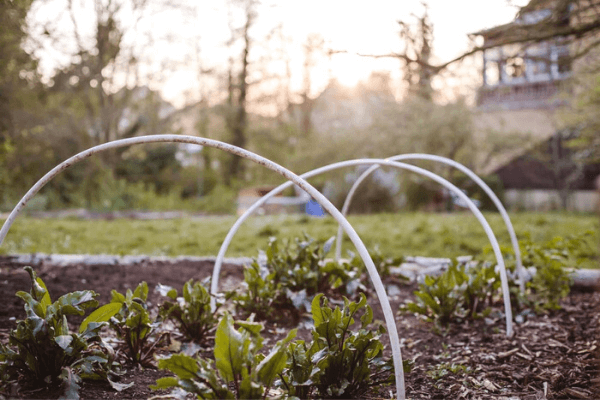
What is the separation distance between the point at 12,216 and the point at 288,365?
4.32 ft

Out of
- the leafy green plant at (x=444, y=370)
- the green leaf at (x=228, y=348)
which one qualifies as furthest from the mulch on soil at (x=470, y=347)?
the green leaf at (x=228, y=348)

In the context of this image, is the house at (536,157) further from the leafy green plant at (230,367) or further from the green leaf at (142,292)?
the leafy green plant at (230,367)

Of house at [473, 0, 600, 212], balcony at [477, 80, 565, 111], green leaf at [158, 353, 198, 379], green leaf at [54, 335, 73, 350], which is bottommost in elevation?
green leaf at [158, 353, 198, 379]

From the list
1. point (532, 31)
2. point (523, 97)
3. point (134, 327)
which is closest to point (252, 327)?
point (134, 327)

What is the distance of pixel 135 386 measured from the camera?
88.4 inches

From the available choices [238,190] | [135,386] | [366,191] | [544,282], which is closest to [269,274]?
[135,386]

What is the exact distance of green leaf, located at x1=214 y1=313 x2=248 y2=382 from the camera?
5.36 ft

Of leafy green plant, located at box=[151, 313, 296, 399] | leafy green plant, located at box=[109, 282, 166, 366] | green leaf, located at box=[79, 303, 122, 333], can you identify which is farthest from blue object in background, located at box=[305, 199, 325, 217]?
leafy green plant, located at box=[151, 313, 296, 399]

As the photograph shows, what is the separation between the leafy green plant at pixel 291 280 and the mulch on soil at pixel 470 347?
0.18 m

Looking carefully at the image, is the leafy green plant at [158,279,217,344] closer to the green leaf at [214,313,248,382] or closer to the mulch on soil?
the mulch on soil

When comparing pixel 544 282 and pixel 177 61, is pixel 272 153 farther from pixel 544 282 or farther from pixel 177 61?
pixel 544 282

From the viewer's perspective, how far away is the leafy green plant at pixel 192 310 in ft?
9.45

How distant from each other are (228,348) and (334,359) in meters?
0.57

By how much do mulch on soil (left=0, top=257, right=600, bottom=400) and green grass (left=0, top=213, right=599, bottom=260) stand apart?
1.36 metres
